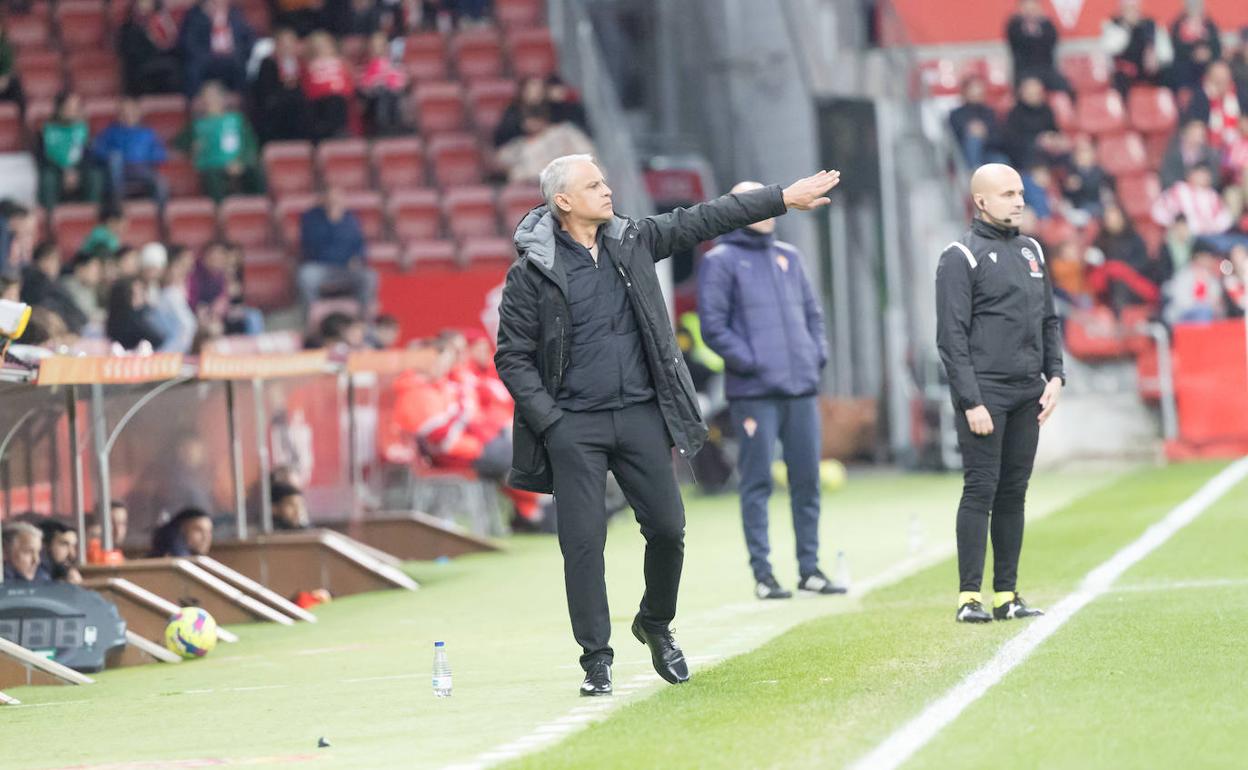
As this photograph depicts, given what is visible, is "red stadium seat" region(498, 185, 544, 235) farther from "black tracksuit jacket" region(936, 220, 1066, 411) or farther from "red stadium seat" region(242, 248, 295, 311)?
"black tracksuit jacket" region(936, 220, 1066, 411)

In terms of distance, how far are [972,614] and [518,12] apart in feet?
56.8

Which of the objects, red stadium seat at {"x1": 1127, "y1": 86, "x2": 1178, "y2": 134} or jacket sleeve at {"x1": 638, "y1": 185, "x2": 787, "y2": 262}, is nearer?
jacket sleeve at {"x1": 638, "y1": 185, "x2": 787, "y2": 262}

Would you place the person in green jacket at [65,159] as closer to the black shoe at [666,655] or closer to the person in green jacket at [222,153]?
the person in green jacket at [222,153]

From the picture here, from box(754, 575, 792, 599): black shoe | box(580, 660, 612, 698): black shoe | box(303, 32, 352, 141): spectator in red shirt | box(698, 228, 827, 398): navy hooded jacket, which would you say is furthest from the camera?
box(303, 32, 352, 141): spectator in red shirt

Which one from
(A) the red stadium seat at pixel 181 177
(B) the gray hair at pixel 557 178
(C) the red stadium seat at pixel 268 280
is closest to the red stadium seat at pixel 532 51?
(A) the red stadium seat at pixel 181 177

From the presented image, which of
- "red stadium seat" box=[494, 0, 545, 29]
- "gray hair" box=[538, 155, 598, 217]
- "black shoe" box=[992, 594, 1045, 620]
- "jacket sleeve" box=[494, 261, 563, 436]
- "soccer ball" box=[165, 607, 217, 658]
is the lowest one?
"soccer ball" box=[165, 607, 217, 658]

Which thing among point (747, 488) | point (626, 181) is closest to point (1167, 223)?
point (626, 181)

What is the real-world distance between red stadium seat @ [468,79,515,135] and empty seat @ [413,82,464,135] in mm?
158

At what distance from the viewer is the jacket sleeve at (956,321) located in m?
9.83

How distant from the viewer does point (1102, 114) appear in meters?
28.0

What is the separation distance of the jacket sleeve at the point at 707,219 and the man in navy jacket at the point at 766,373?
12.1 feet

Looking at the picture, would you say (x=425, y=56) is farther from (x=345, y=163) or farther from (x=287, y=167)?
(x=287, y=167)

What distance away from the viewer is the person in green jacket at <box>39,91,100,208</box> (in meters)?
22.5

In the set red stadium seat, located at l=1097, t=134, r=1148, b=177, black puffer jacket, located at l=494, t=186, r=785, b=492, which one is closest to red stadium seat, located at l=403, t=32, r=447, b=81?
red stadium seat, located at l=1097, t=134, r=1148, b=177
